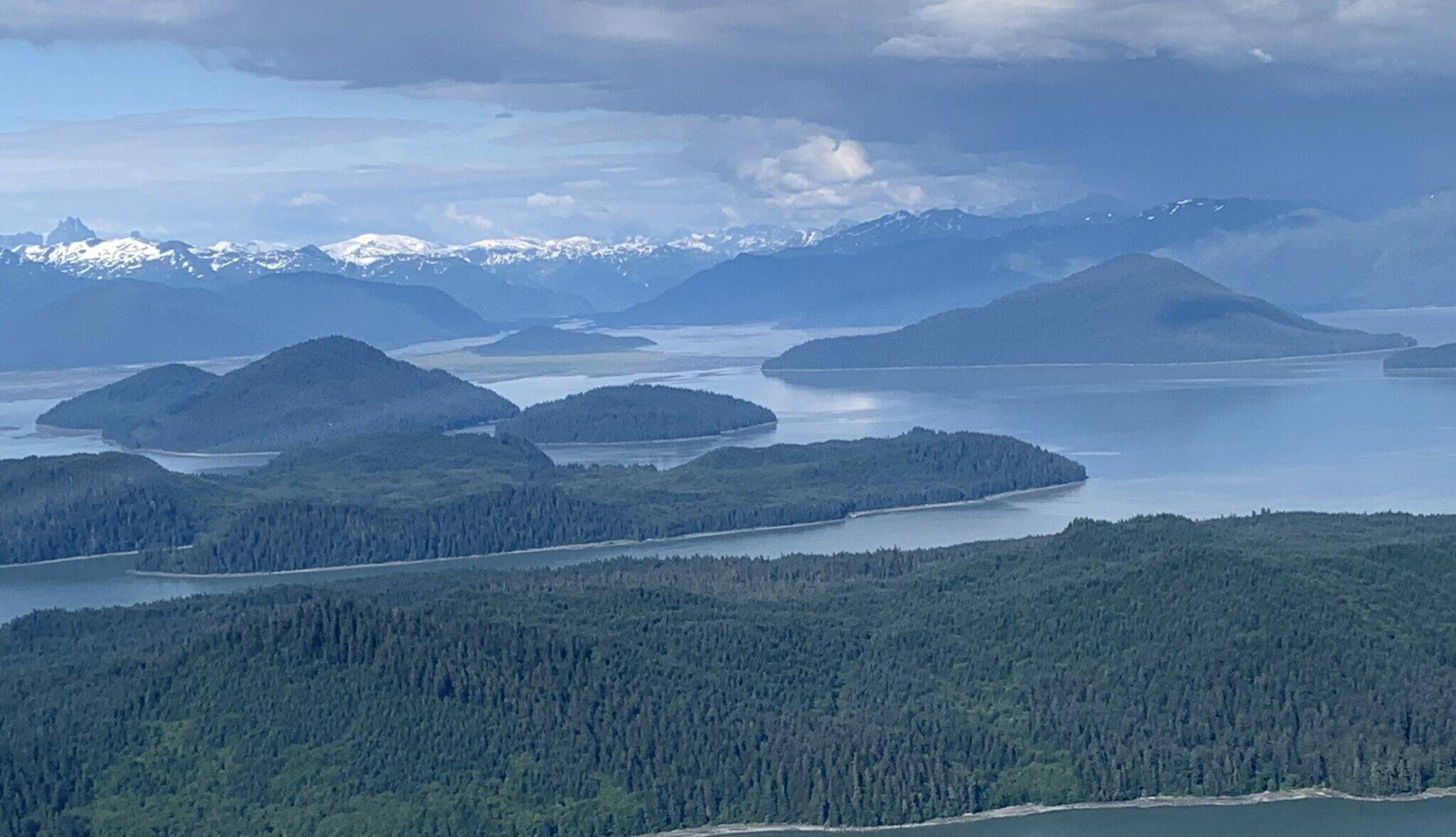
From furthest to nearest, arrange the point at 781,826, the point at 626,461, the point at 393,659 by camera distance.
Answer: the point at 626,461 < the point at 393,659 < the point at 781,826

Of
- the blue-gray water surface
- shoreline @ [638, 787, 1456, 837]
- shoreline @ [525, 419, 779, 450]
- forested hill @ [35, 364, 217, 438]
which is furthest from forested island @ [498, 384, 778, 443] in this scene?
shoreline @ [638, 787, 1456, 837]

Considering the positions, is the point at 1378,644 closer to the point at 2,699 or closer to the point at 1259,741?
the point at 1259,741

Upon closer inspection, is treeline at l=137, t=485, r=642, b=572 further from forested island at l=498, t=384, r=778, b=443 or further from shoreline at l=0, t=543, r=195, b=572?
forested island at l=498, t=384, r=778, b=443

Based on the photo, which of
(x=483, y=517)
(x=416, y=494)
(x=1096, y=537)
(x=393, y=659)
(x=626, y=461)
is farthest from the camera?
(x=626, y=461)

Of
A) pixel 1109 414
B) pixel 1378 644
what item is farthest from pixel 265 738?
pixel 1109 414

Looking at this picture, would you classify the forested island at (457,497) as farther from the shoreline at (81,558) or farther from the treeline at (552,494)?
the shoreline at (81,558)

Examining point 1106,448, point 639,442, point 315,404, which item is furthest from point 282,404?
point 1106,448

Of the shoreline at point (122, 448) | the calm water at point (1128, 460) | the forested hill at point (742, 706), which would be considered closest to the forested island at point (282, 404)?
the shoreline at point (122, 448)
